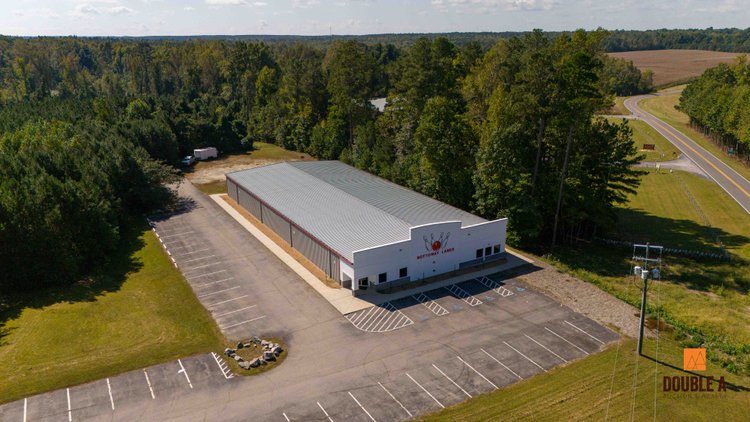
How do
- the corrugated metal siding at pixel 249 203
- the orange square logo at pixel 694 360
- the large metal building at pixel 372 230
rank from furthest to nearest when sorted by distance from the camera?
the corrugated metal siding at pixel 249 203, the large metal building at pixel 372 230, the orange square logo at pixel 694 360

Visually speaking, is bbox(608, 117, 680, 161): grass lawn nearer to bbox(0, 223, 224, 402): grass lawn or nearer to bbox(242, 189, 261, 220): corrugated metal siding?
bbox(242, 189, 261, 220): corrugated metal siding

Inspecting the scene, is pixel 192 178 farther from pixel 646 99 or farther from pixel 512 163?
pixel 646 99

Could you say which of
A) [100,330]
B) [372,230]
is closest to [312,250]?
[372,230]

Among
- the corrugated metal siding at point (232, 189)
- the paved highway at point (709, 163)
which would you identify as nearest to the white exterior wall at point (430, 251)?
the corrugated metal siding at point (232, 189)

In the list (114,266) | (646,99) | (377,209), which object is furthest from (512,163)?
→ (646,99)

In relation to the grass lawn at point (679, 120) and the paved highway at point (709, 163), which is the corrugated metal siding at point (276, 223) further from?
the grass lawn at point (679, 120)

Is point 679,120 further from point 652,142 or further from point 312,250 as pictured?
point 312,250
